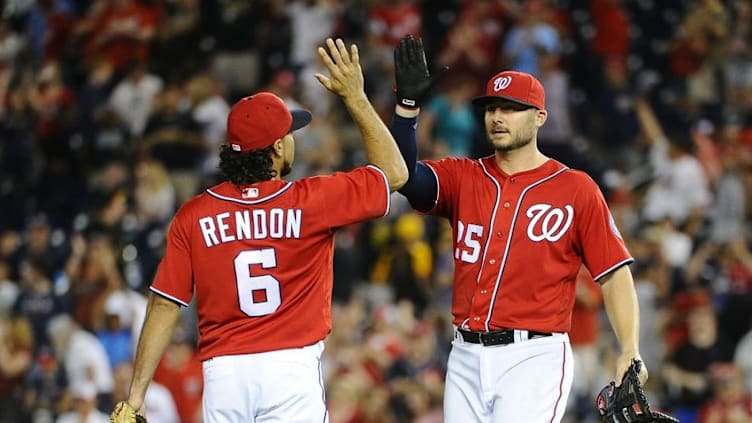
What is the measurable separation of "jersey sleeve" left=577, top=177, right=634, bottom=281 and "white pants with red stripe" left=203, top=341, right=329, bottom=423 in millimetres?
1270

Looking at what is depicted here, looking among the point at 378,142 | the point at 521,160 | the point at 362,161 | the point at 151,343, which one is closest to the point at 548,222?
the point at 521,160

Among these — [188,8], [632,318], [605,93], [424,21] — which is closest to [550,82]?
[605,93]

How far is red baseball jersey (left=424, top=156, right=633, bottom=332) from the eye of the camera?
6520 millimetres

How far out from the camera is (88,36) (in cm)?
1606

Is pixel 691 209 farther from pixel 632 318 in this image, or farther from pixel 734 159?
pixel 632 318

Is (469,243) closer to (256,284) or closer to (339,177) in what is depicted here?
(339,177)

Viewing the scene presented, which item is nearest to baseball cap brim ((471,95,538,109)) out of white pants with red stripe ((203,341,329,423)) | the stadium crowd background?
white pants with red stripe ((203,341,329,423))

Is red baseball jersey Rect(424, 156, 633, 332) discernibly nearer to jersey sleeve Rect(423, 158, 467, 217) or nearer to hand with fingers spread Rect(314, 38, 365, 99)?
jersey sleeve Rect(423, 158, 467, 217)

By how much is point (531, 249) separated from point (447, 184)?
1.71 feet

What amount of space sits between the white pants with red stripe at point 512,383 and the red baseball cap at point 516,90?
1.02m

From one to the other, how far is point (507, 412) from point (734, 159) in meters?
8.35

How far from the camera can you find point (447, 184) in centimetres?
681

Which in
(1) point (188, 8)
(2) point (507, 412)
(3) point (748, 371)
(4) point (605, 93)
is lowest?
(3) point (748, 371)

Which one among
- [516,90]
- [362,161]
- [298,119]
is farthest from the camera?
[362,161]
